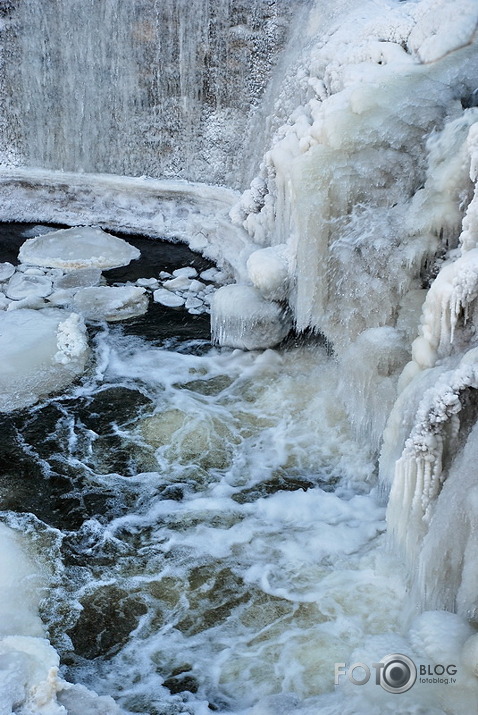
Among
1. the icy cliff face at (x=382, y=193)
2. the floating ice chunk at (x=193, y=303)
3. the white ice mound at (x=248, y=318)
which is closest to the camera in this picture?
the icy cliff face at (x=382, y=193)

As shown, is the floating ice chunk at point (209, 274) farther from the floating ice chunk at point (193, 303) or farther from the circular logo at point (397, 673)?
the circular logo at point (397, 673)

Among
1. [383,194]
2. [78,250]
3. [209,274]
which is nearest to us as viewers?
[383,194]

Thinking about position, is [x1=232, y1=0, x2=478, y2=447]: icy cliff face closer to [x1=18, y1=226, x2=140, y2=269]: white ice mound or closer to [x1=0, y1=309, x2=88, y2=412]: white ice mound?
[x1=0, y1=309, x2=88, y2=412]: white ice mound

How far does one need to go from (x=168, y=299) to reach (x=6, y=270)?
1.86 meters

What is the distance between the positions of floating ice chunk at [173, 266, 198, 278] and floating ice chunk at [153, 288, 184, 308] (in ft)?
1.27

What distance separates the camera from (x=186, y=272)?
7.97m

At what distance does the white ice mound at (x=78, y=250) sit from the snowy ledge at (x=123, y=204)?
0.43 metres

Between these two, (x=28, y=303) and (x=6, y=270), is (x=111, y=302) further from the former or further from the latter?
(x=6, y=270)

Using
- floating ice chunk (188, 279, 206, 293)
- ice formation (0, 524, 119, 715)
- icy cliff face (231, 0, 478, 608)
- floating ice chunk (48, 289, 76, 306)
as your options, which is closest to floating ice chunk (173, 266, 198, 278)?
floating ice chunk (188, 279, 206, 293)

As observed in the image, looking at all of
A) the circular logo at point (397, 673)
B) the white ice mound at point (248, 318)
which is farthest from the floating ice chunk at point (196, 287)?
the circular logo at point (397, 673)

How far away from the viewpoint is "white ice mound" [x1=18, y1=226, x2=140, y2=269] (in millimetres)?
8133

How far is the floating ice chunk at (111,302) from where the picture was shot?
23.5 ft

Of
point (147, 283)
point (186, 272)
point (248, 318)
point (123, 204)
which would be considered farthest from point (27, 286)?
point (248, 318)

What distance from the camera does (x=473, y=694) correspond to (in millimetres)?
3045
